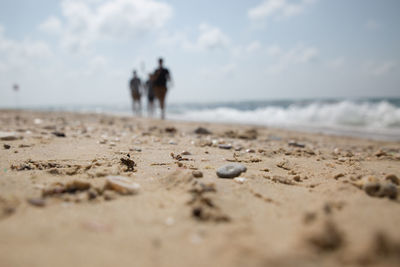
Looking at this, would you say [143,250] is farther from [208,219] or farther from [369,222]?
[369,222]

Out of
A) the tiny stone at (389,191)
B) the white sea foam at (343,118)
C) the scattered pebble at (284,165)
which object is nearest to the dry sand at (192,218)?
the tiny stone at (389,191)

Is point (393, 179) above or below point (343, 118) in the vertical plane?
below

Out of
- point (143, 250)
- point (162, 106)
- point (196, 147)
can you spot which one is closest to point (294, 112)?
point (162, 106)

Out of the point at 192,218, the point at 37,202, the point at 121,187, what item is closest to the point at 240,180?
the point at 192,218

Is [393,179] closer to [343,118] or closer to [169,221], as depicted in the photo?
[169,221]

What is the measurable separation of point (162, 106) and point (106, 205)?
10.0 m

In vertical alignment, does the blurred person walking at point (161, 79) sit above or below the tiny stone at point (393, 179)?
above

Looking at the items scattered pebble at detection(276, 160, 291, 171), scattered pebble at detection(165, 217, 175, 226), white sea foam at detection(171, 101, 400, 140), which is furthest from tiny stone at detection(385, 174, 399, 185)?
white sea foam at detection(171, 101, 400, 140)

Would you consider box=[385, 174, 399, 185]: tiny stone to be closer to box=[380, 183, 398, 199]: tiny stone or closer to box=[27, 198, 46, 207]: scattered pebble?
box=[380, 183, 398, 199]: tiny stone

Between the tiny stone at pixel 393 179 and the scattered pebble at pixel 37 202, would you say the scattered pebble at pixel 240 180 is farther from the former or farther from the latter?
the scattered pebble at pixel 37 202

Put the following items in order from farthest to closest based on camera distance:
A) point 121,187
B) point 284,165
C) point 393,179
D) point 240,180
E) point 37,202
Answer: point 284,165, point 240,180, point 393,179, point 121,187, point 37,202

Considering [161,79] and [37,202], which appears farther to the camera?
[161,79]

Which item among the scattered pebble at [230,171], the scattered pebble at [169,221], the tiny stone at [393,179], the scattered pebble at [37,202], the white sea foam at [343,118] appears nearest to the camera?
the scattered pebble at [169,221]

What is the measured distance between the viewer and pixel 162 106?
1144 cm
